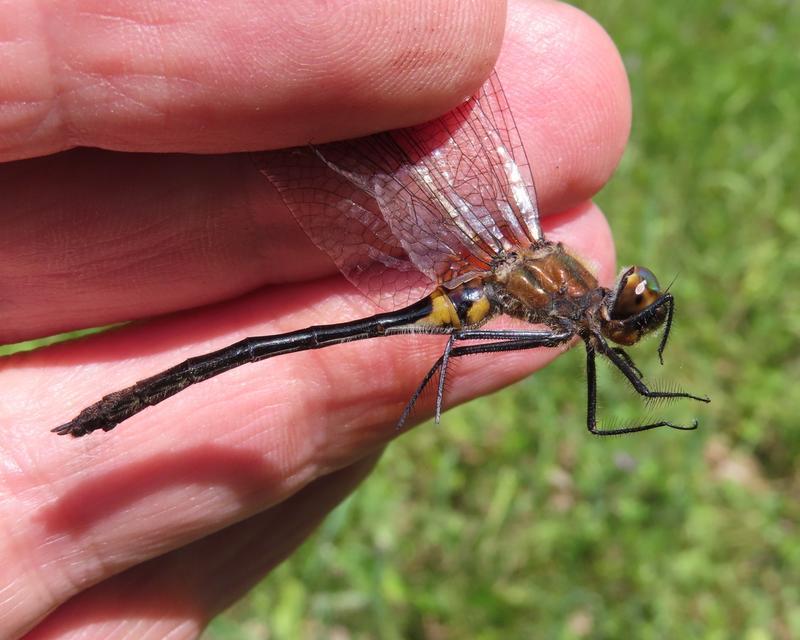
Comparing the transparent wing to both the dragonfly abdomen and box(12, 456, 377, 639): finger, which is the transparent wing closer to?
the dragonfly abdomen

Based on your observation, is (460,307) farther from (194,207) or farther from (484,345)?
(194,207)

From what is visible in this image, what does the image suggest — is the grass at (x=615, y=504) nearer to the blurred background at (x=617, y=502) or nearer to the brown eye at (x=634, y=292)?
the blurred background at (x=617, y=502)

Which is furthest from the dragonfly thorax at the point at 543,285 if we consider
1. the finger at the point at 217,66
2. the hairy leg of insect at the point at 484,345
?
the finger at the point at 217,66

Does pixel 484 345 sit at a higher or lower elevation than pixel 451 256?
lower

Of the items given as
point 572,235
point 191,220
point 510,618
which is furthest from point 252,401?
point 510,618

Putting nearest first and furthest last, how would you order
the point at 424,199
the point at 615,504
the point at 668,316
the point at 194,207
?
the point at 194,207 → the point at 668,316 → the point at 424,199 → the point at 615,504

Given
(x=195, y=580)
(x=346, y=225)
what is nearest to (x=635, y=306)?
(x=346, y=225)

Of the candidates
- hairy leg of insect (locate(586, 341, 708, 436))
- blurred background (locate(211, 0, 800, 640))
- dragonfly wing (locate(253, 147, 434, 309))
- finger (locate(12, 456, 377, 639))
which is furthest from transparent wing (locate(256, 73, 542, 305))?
finger (locate(12, 456, 377, 639))
